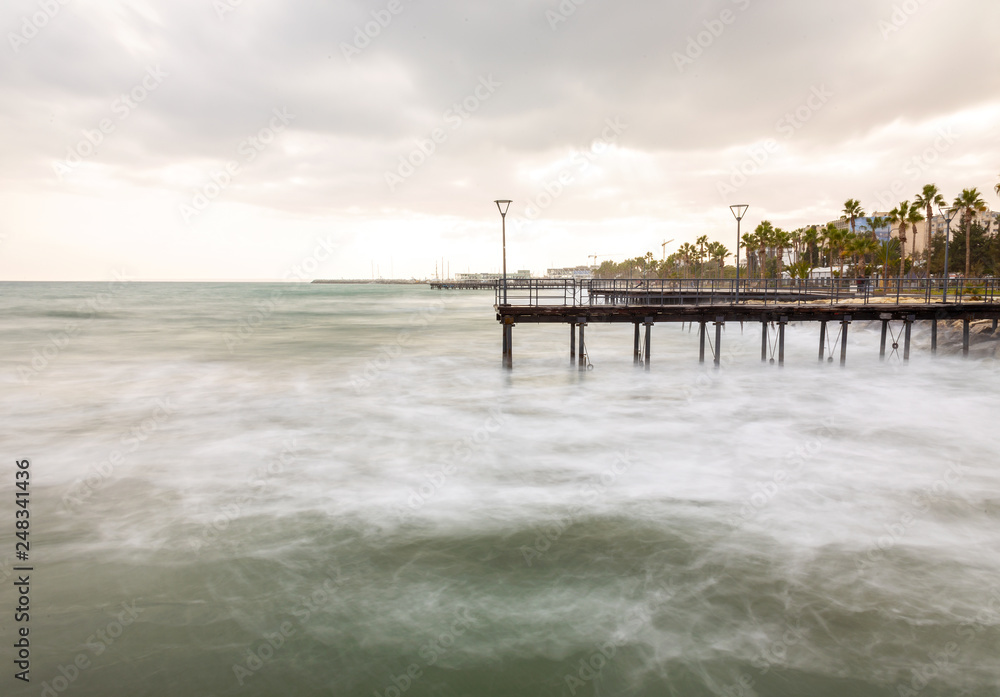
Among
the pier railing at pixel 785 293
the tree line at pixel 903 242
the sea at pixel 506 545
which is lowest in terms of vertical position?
the sea at pixel 506 545

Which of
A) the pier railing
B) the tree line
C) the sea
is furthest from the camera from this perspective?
the tree line

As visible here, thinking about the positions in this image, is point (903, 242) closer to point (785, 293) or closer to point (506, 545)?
point (785, 293)

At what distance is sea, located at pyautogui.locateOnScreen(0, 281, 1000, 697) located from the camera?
7.27 meters

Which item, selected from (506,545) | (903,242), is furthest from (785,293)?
(903,242)

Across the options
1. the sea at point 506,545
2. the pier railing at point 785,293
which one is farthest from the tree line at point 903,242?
the sea at point 506,545

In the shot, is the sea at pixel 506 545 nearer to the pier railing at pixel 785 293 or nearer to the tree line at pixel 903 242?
the pier railing at pixel 785 293

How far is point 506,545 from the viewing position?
1054 cm

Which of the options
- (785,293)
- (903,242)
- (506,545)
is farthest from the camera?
(903,242)

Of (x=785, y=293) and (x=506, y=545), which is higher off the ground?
(x=785, y=293)

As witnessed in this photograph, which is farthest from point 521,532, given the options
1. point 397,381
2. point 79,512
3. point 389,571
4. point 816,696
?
point 397,381

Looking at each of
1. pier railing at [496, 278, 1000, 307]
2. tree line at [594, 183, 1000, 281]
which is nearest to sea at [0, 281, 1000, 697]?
pier railing at [496, 278, 1000, 307]

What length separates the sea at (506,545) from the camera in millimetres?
7273

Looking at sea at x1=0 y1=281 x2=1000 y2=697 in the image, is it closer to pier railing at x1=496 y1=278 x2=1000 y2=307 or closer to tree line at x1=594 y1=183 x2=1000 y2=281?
pier railing at x1=496 y1=278 x2=1000 y2=307

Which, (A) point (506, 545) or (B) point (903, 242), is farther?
(B) point (903, 242)
